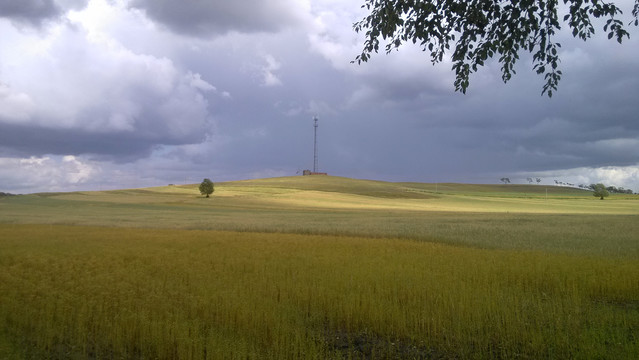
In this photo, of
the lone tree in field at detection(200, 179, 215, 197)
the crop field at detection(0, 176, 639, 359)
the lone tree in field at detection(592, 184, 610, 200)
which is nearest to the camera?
the crop field at detection(0, 176, 639, 359)

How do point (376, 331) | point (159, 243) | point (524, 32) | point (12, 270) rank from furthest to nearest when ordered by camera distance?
point (159, 243)
point (12, 270)
point (524, 32)
point (376, 331)

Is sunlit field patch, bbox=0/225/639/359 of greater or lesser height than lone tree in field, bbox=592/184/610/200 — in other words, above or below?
below

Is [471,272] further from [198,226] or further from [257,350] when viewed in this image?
[198,226]

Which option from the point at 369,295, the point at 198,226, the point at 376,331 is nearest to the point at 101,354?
the point at 376,331

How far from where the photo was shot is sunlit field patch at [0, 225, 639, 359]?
6.81 meters

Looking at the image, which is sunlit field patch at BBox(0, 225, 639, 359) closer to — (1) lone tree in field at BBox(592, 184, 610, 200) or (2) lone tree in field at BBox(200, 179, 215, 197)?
(2) lone tree in field at BBox(200, 179, 215, 197)

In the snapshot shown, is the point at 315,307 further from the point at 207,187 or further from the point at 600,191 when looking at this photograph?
the point at 600,191

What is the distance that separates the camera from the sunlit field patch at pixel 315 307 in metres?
6.81

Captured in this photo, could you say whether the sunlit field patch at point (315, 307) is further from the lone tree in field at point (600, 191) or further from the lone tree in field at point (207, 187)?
the lone tree in field at point (600, 191)

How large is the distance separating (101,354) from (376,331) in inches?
178

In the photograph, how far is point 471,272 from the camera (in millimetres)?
12734

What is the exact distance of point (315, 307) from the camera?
9273mm

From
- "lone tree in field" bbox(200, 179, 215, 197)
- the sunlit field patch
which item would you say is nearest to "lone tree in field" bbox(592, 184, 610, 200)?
"lone tree in field" bbox(200, 179, 215, 197)

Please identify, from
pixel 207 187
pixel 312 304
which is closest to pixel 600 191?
pixel 207 187
